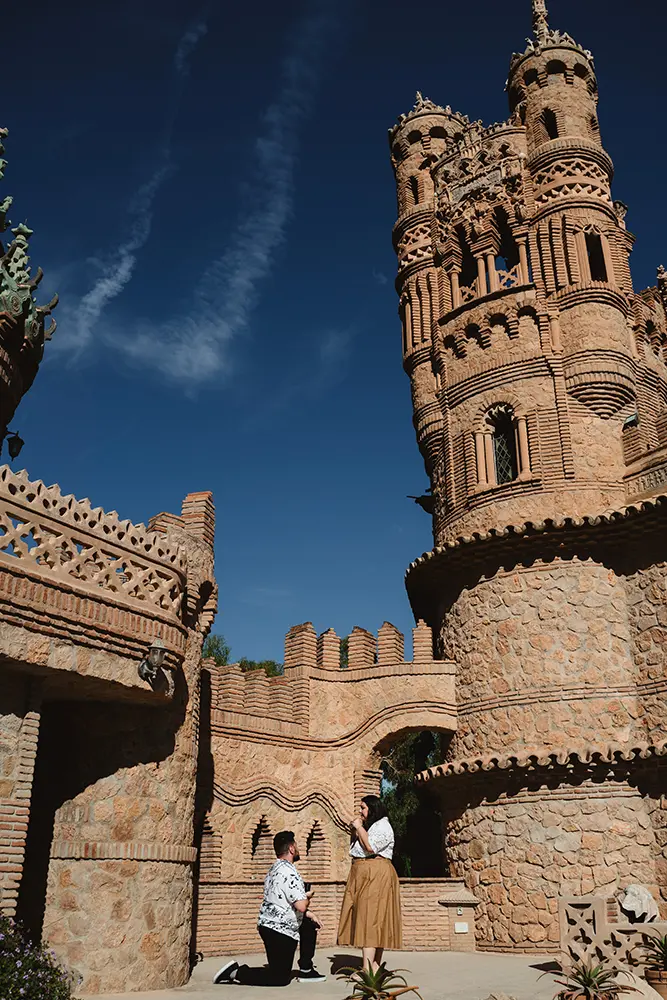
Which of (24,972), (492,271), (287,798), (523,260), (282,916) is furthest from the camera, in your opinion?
(492,271)

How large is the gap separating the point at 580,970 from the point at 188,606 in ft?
17.0

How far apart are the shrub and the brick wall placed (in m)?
6.94

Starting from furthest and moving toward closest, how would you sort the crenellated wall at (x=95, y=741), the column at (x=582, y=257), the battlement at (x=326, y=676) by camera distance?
the column at (x=582, y=257) < the battlement at (x=326, y=676) < the crenellated wall at (x=95, y=741)

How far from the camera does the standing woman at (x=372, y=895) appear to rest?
271 inches

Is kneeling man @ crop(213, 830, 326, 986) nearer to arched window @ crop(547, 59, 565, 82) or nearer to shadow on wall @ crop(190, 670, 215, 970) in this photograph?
shadow on wall @ crop(190, 670, 215, 970)

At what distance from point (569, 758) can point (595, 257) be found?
9.93m

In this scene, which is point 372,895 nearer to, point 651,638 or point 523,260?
point 651,638

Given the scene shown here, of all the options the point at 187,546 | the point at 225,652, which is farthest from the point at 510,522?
the point at 225,652

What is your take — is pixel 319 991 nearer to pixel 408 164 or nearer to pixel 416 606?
pixel 416 606

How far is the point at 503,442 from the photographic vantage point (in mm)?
16984

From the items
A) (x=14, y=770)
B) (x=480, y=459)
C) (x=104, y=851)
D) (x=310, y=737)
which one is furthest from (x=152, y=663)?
(x=480, y=459)

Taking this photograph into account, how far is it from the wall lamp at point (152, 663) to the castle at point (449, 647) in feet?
0.15

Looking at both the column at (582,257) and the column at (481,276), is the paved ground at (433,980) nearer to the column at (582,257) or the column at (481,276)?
the column at (582,257)

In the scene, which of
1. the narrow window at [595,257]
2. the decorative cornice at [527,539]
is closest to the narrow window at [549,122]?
the narrow window at [595,257]
